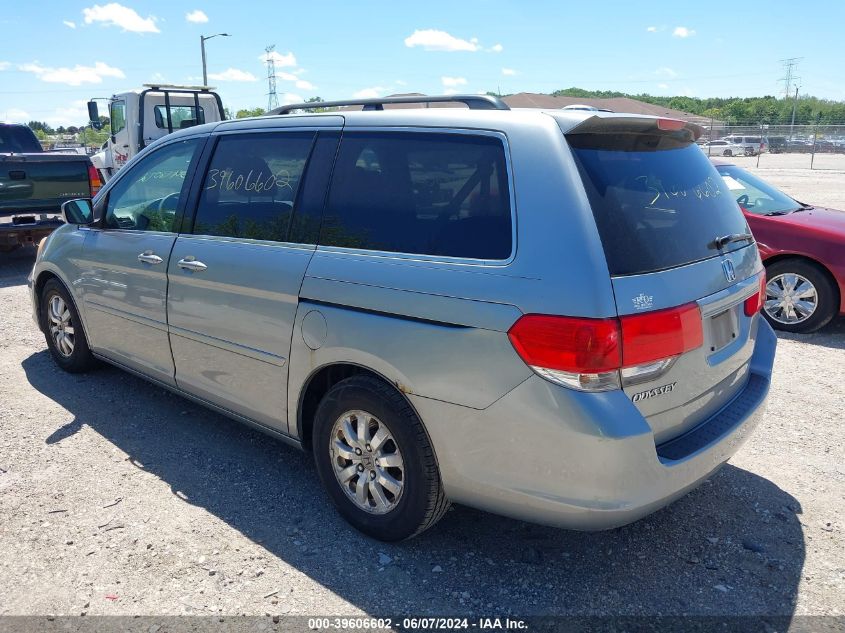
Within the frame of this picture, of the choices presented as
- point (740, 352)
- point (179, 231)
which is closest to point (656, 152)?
point (740, 352)

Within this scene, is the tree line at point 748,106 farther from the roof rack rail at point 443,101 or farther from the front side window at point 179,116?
the roof rack rail at point 443,101

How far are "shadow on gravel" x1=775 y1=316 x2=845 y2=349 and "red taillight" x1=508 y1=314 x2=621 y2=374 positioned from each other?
4.80 metres

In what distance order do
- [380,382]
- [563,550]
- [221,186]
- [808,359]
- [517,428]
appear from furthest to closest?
[808,359] < [221,186] < [563,550] < [380,382] < [517,428]

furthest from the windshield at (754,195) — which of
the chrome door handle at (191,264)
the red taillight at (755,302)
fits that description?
the chrome door handle at (191,264)

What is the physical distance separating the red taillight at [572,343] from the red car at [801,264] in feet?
16.0

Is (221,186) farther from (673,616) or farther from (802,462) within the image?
(802,462)

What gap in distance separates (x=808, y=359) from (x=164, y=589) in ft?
17.4

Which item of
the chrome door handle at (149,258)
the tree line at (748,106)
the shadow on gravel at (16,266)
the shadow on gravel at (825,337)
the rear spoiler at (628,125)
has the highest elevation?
the tree line at (748,106)

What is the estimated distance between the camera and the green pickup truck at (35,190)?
9.12 m

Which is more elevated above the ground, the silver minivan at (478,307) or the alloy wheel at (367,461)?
the silver minivan at (478,307)

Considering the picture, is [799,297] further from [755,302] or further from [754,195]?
[755,302]

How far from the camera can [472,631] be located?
8.62 ft

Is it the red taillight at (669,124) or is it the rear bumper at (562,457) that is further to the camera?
the red taillight at (669,124)

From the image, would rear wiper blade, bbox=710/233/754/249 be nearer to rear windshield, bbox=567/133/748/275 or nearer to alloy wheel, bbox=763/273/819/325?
rear windshield, bbox=567/133/748/275
